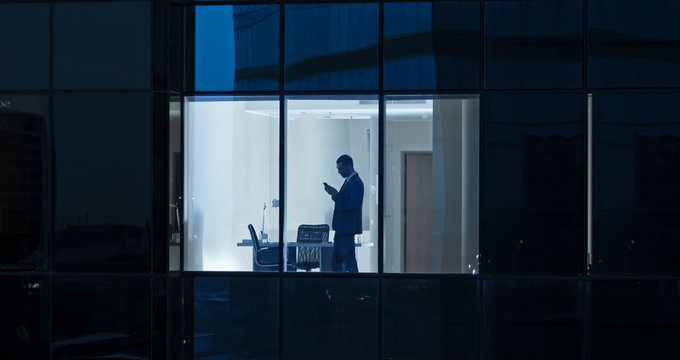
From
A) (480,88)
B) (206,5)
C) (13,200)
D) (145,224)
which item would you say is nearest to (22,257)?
(13,200)

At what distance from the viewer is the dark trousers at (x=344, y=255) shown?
38.7 feet

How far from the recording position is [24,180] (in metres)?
11.8

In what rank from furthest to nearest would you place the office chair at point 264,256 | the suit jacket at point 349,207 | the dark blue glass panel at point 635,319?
1. the office chair at point 264,256
2. the suit jacket at point 349,207
3. the dark blue glass panel at point 635,319

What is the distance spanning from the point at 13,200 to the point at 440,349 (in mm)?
5490

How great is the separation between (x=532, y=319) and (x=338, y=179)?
2830mm

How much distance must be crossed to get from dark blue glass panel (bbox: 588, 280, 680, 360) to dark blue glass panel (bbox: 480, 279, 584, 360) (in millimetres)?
221

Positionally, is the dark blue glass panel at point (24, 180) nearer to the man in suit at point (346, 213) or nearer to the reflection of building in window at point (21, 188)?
the reflection of building in window at point (21, 188)

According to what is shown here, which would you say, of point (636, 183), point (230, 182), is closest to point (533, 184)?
point (636, 183)

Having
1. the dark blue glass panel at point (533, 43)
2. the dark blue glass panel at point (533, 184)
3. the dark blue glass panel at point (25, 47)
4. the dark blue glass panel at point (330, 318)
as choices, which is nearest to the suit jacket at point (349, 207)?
the dark blue glass panel at point (330, 318)

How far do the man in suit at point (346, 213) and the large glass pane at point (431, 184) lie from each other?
0.36 m

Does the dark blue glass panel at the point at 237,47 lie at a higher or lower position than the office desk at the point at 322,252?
higher

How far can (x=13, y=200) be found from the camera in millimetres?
11852

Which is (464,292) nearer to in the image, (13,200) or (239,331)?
(239,331)

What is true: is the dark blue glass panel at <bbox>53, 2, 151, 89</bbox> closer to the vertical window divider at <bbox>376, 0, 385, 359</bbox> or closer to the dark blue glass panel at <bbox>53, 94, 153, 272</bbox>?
the dark blue glass panel at <bbox>53, 94, 153, 272</bbox>
